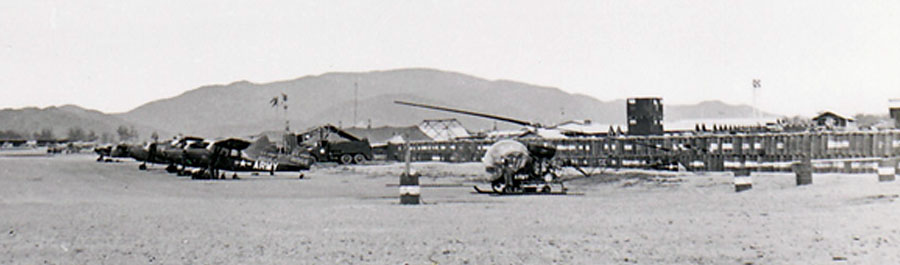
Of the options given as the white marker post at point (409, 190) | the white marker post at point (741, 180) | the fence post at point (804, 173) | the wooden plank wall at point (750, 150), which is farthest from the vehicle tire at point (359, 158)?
the white marker post at point (409, 190)

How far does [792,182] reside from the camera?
82.0ft

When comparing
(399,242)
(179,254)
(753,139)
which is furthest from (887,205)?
(753,139)

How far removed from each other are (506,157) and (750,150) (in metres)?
14.9

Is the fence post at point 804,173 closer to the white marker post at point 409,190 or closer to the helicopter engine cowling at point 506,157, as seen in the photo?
the helicopter engine cowling at point 506,157

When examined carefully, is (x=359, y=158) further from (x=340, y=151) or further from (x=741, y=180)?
(x=741, y=180)

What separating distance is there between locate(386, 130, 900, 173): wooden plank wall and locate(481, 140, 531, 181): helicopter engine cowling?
19.4 ft

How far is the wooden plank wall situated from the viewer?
100 ft

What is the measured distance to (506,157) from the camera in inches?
918

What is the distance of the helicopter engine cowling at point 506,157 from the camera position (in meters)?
23.0

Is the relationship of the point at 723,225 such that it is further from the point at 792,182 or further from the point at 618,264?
the point at 792,182

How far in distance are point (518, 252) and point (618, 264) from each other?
61.5 inches

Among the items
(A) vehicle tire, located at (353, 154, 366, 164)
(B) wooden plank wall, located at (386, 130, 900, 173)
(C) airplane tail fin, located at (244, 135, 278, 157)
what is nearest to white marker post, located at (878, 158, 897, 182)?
(B) wooden plank wall, located at (386, 130, 900, 173)

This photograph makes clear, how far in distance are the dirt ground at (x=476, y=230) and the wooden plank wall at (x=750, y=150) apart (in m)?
6.39

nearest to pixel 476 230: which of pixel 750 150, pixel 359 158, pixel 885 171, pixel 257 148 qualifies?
pixel 885 171
